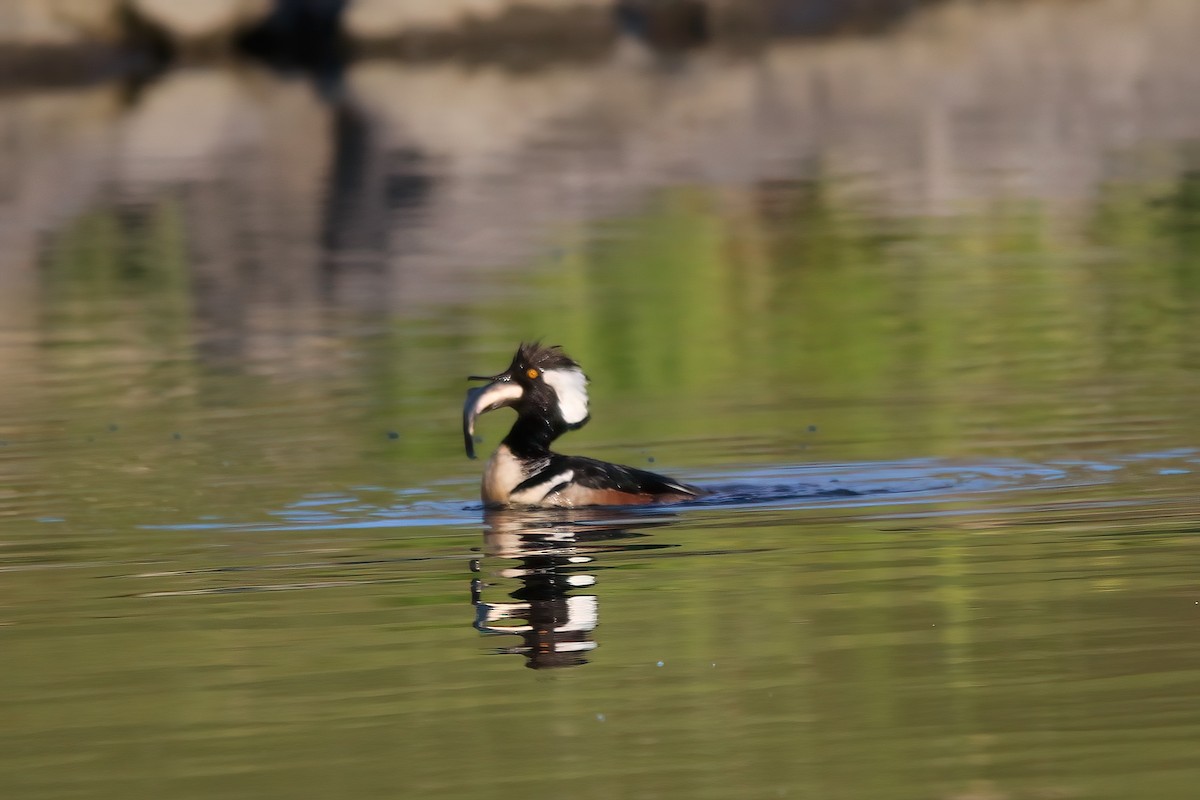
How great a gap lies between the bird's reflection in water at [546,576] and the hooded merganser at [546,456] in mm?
121

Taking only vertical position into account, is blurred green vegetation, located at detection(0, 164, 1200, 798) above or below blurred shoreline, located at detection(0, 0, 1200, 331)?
below

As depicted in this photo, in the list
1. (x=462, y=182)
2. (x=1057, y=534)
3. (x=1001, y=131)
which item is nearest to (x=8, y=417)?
(x=1057, y=534)

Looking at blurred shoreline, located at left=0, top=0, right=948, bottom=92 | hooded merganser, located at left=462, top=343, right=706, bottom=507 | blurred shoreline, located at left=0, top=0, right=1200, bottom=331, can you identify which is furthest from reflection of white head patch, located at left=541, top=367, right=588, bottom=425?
blurred shoreline, located at left=0, top=0, right=948, bottom=92

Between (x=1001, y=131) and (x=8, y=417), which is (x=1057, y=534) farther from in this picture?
(x=1001, y=131)

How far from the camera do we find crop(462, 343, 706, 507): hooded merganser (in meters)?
11.8

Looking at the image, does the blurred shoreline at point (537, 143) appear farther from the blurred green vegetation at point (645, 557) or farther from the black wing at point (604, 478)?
the black wing at point (604, 478)

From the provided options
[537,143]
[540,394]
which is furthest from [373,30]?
[540,394]

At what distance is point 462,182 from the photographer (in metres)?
31.5

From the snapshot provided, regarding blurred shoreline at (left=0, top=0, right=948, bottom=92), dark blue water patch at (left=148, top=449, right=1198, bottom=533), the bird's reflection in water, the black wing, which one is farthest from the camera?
blurred shoreline at (left=0, top=0, right=948, bottom=92)

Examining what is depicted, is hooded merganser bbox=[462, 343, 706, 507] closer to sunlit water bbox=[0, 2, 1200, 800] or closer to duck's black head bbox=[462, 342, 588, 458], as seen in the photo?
duck's black head bbox=[462, 342, 588, 458]

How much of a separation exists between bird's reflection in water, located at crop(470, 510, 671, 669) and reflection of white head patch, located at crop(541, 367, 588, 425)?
27.5 inches

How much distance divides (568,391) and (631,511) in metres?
1.01

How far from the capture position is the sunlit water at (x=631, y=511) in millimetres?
7102

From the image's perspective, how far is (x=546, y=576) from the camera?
394 inches
